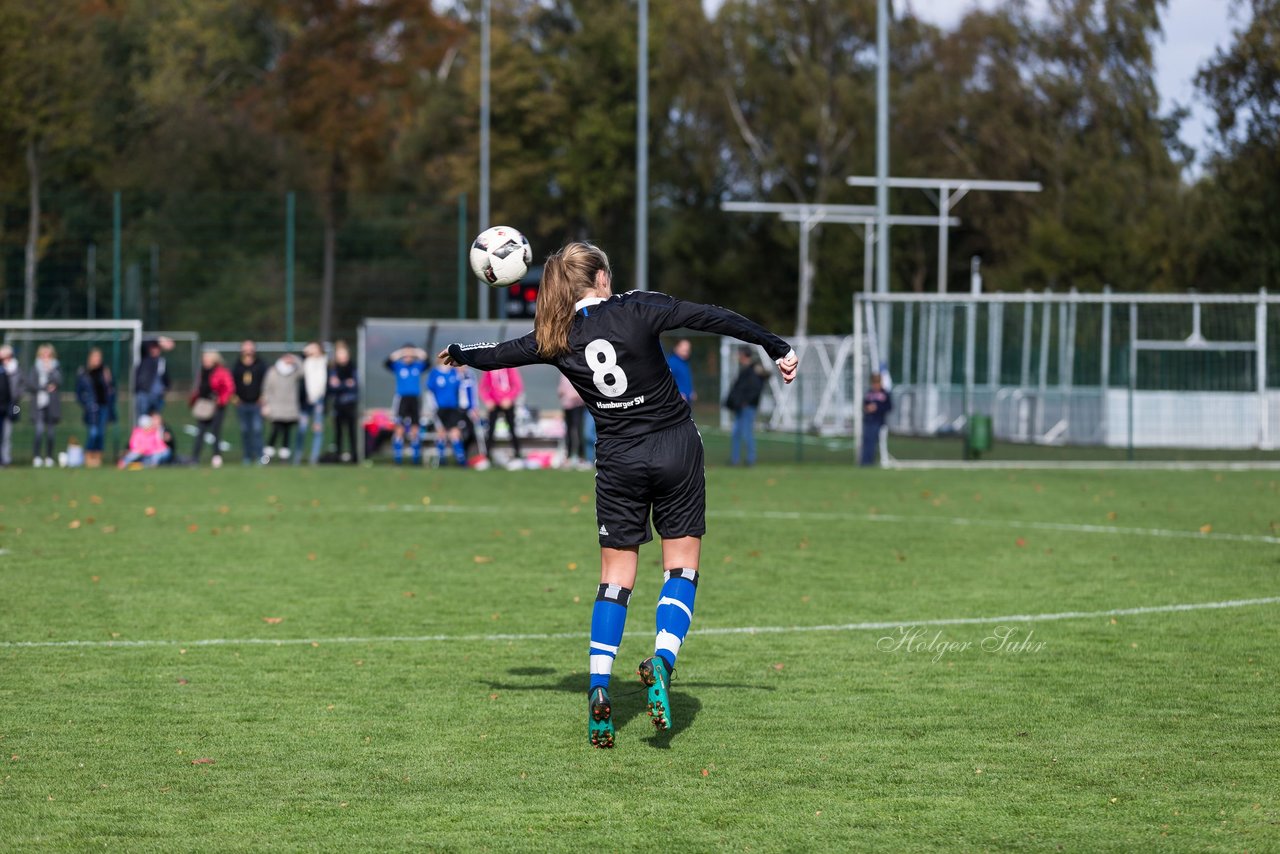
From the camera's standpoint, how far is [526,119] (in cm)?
5775

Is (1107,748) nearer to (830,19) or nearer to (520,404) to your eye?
(520,404)

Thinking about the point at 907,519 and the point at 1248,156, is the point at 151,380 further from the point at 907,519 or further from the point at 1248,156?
the point at 1248,156

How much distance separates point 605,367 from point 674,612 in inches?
40.6

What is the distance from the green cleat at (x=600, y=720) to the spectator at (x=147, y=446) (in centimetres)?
1952

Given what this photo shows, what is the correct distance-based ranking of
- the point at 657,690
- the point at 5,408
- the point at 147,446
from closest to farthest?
the point at 657,690
the point at 5,408
the point at 147,446

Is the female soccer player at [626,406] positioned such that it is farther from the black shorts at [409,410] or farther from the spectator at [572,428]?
the black shorts at [409,410]

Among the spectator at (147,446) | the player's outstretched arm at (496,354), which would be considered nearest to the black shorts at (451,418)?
the spectator at (147,446)

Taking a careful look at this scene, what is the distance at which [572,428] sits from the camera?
25109mm

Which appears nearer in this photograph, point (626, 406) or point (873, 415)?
point (626, 406)

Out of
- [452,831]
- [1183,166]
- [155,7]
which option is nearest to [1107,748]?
[452,831]

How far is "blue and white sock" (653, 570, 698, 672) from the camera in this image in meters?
6.65

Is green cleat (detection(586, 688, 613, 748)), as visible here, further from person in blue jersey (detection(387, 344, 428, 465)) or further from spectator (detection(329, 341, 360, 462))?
spectator (detection(329, 341, 360, 462))

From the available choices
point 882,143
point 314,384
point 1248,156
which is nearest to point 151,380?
point 314,384

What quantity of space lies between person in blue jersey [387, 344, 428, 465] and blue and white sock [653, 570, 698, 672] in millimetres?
17767
